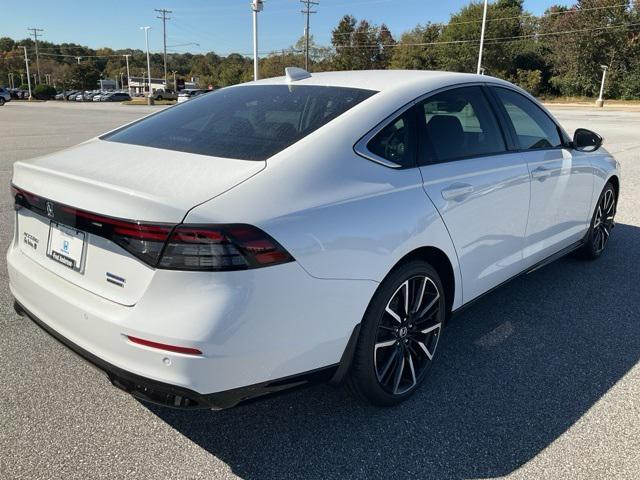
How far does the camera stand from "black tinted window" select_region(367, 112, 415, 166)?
262 cm

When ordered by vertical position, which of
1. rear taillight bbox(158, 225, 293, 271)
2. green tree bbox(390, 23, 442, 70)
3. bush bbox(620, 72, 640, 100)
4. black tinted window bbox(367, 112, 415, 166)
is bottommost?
rear taillight bbox(158, 225, 293, 271)

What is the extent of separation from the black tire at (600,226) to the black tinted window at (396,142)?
291 centimetres

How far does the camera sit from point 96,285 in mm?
2215

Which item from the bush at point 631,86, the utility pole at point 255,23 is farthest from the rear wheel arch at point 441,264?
the bush at point 631,86

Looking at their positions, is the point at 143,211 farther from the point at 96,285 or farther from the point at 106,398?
the point at 106,398

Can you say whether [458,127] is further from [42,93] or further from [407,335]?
[42,93]

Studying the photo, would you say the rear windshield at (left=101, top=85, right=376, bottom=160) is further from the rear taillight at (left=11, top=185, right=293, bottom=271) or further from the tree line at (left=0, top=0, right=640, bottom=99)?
the tree line at (left=0, top=0, right=640, bottom=99)

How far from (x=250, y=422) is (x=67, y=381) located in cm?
110

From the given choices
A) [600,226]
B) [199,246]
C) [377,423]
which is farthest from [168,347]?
[600,226]

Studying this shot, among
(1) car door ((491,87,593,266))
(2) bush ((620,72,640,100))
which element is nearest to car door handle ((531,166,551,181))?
(1) car door ((491,87,593,266))

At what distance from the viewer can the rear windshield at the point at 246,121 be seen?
2523mm

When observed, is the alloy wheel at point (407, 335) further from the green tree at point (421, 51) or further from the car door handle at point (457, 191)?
the green tree at point (421, 51)

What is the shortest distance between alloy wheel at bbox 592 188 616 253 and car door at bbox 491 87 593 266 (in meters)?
0.57

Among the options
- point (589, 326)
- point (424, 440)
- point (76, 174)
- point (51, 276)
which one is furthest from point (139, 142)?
point (589, 326)
